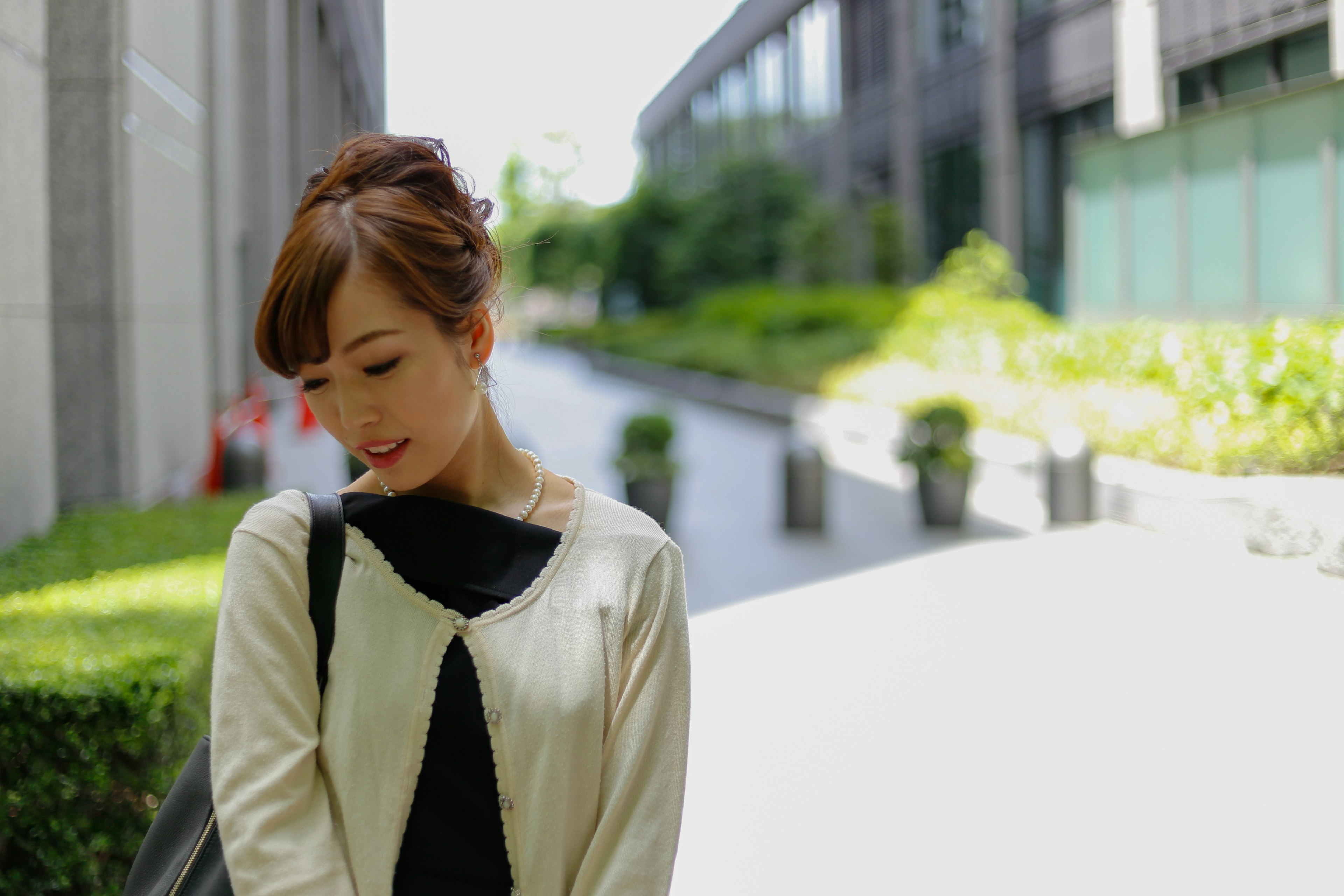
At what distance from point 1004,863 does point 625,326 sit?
48.2m

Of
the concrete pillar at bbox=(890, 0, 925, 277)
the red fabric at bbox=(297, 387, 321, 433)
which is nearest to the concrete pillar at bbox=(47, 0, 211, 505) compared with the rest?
the red fabric at bbox=(297, 387, 321, 433)

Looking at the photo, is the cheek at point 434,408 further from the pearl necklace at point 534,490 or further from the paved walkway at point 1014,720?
the paved walkway at point 1014,720

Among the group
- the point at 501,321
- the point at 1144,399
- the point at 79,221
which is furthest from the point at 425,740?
the point at 1144,399

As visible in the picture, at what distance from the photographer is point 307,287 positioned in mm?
1496

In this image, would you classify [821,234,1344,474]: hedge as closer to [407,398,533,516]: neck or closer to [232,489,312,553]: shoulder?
[407,398,533,516]: neck

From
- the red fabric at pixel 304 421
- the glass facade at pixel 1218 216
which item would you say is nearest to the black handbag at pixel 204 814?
the glass facade at pixel 1218 216

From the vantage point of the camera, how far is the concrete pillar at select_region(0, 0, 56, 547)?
5.43m

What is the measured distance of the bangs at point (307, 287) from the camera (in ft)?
4.91

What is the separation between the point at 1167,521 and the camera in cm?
1002

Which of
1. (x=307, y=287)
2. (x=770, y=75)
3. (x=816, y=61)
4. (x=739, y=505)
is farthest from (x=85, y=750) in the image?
(x=770, y=75)

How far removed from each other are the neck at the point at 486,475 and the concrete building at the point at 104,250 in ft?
1.93

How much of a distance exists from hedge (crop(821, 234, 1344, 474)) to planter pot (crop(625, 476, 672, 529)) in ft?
10.1

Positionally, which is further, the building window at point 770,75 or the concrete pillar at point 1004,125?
the building window at point 770,75

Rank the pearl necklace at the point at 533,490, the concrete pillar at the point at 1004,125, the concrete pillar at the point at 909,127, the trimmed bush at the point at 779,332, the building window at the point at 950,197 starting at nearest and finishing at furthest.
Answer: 1. the pearl necklace at the point at 533,490
2. the concrete pillar at the point at 1004,125
3. the trimmed bush at the point at 779,332
4. the building window at the point at 950,197
5. the concrete pillar at the point at 909,127
